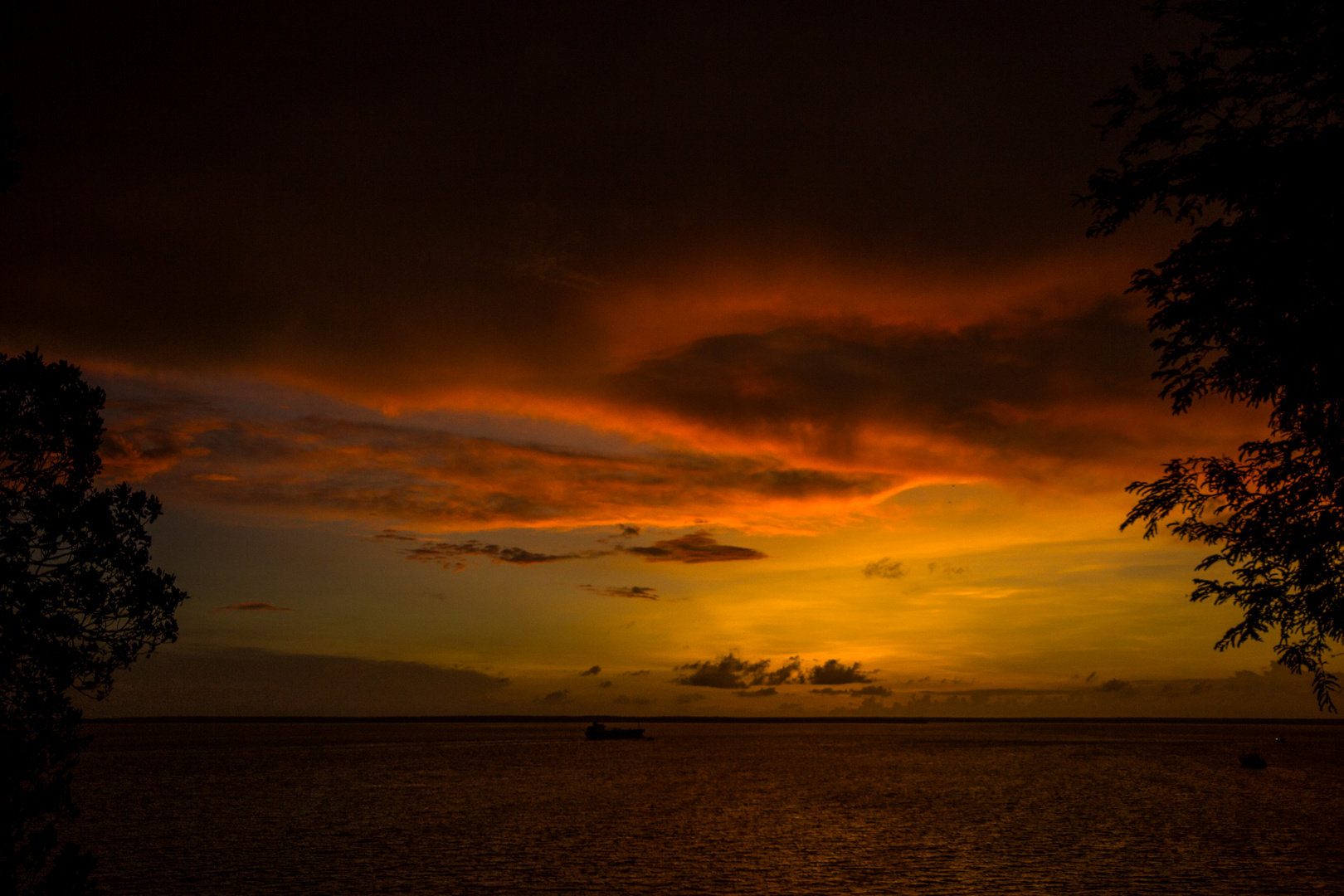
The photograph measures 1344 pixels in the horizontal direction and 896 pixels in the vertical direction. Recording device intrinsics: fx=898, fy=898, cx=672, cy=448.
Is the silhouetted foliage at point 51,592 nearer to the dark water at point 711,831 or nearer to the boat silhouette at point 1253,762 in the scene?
the dark water at point 711,831

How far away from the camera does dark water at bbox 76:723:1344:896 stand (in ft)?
148

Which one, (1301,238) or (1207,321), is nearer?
(1301,238)

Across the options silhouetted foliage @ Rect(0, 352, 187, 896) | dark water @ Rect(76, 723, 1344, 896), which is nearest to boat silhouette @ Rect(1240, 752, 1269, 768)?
dark water @ Rect(76, 723, 1344, 896)

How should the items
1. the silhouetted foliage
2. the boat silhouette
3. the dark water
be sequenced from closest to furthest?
the silhouetted foliage, the dark water, the boat silhouette

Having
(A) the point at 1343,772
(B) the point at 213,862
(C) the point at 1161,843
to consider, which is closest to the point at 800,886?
(C) the point at 1161,843

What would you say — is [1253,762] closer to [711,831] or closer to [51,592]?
[711,831]

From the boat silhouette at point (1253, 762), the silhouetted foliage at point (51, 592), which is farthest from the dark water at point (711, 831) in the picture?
the silhouetted foliage at point (51, 592)

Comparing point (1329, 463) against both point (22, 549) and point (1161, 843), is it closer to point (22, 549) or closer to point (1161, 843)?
point (22, 549)

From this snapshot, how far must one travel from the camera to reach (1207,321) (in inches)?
715

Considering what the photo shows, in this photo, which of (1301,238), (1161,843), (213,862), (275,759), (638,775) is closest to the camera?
(1301,238)

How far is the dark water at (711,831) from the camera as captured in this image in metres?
45.2

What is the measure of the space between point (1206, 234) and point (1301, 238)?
172 centimetres

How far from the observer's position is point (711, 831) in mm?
64312

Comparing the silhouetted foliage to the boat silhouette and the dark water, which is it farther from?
the boat silhouette
